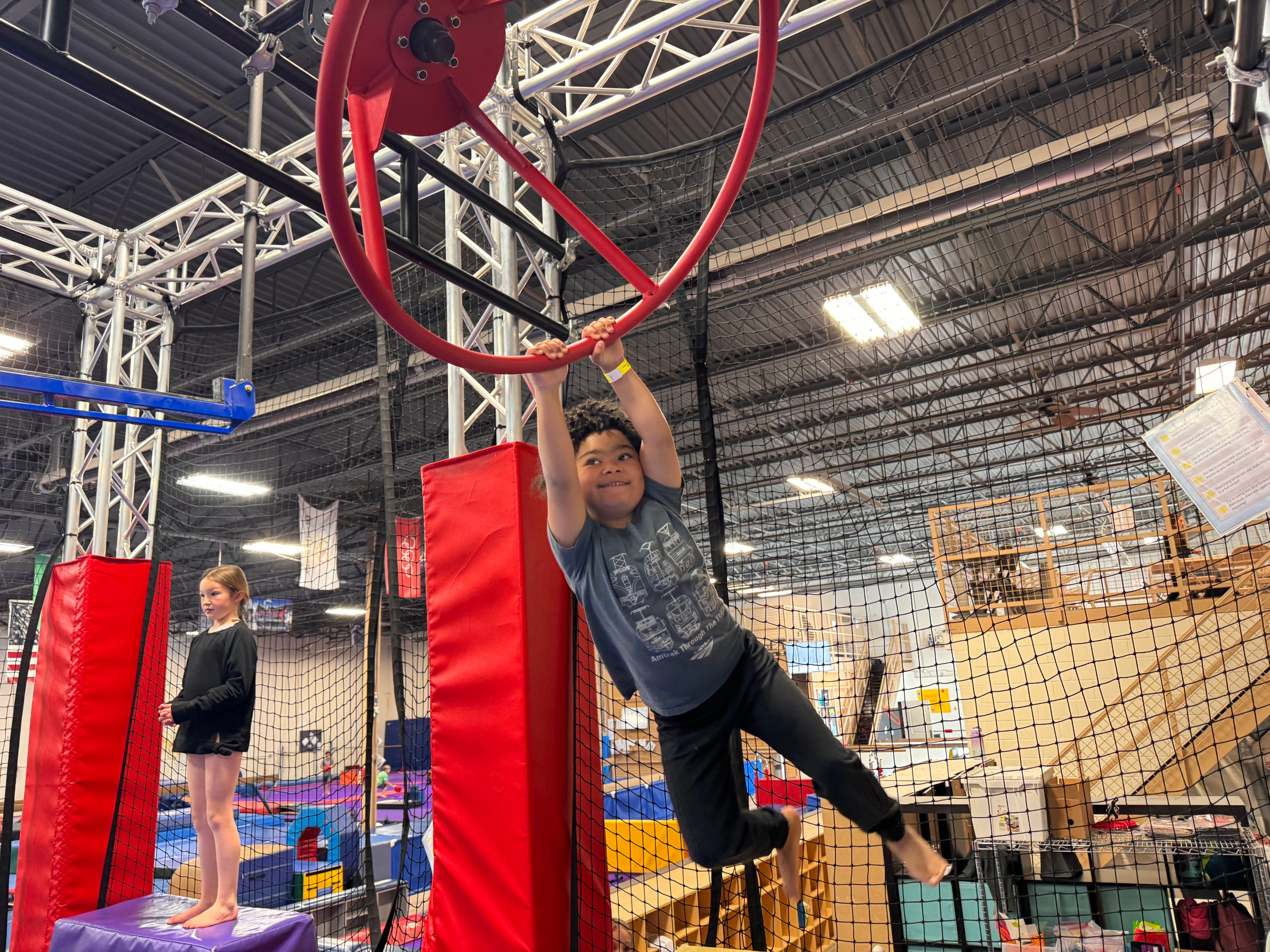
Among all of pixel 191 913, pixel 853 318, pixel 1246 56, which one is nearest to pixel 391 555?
pixel 191 913

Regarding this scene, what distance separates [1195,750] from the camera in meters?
5.70

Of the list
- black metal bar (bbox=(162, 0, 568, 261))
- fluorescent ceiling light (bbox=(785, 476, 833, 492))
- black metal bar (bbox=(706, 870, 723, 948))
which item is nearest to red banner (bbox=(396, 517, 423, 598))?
black metal bar (bbox=(706, 870, 723, 948))

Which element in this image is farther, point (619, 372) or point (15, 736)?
point (15, 736)

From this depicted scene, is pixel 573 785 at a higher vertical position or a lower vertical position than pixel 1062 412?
lower

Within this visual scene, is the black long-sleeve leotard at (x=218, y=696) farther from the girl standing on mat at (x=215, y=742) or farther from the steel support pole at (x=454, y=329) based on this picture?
the steel support pole at (x=454, y=329)

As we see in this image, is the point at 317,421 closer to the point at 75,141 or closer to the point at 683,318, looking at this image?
the point at 75,141

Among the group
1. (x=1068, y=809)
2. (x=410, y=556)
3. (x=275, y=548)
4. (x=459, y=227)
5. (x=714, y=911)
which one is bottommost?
(x=1068, y=809)

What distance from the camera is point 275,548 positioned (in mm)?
13078

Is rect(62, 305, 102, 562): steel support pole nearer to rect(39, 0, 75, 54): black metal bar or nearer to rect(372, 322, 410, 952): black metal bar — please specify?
rect(372, 322, 410, 952): black metal bar

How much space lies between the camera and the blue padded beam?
276 cm

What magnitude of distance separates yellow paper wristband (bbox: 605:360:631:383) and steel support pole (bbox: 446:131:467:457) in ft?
4.32

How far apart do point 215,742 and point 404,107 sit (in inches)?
116

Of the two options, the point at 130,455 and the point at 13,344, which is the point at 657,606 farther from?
the point at 13,344

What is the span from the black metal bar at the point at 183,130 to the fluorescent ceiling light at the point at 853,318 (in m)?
5.04
